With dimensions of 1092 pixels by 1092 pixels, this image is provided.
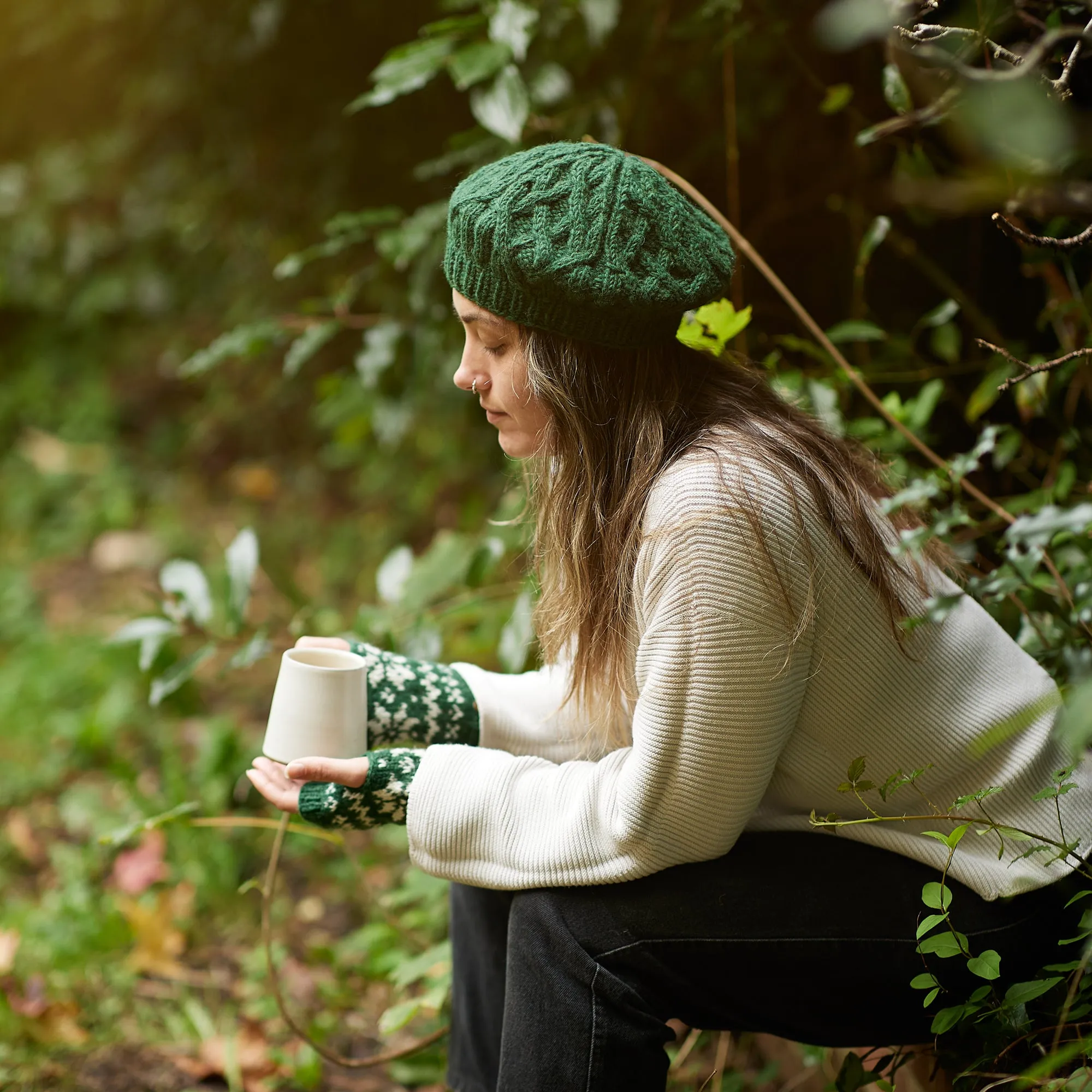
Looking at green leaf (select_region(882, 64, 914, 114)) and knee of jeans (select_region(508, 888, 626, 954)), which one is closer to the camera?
knee of jeans (select_region(508, 888, 626, 954))

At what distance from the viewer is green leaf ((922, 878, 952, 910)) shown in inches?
44.3

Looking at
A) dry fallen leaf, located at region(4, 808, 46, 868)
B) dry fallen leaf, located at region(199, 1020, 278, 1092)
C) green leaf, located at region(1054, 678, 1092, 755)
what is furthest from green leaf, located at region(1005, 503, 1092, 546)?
dry fallen leaf, located at region(4, 808, 46, 868)

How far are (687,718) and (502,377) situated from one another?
46 centimetres

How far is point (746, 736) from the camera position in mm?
1150

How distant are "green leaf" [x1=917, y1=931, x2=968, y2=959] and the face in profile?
70cm

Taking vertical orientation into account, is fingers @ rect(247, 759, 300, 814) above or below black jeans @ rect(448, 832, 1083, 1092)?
above

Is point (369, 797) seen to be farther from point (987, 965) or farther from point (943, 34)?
point (943, 34)

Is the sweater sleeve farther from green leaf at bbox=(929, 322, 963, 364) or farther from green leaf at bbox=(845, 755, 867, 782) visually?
green leaf at bbox=(929, 322, 963, 364)

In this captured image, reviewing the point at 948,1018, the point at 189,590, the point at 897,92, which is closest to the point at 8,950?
the point at 189,590

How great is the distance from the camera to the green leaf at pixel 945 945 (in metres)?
1.11

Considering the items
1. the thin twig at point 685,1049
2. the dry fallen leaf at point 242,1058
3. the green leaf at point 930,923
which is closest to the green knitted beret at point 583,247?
the green leaf at point 930,923

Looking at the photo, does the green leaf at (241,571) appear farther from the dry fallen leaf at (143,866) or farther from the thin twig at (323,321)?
the dry fallen leaf at (143,866)

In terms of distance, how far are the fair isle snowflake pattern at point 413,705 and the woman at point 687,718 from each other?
0.56ft

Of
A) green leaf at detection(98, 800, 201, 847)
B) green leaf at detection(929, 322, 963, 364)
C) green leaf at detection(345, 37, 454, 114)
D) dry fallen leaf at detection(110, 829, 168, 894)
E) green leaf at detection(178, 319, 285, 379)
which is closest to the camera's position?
green leaf at detection(98, 800, 201, 847)
